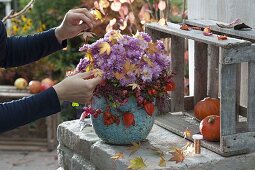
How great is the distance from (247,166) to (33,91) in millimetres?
3143

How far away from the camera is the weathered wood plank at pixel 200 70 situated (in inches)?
147

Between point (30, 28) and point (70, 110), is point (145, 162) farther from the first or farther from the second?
point (30, 28)

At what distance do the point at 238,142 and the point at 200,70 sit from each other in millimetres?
737

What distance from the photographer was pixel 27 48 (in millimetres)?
3410

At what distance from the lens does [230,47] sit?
295 centimetres

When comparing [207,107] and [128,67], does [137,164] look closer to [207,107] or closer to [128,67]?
[128,67]

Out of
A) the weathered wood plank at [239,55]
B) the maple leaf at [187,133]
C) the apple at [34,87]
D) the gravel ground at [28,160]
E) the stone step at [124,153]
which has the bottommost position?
the gravel ground at [28,160]

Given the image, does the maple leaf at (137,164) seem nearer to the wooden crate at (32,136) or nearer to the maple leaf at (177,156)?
the maple leaf at (177,156)

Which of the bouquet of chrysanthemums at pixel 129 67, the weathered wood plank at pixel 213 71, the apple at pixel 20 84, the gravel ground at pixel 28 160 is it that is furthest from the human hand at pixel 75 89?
the apple at pixel 20 84

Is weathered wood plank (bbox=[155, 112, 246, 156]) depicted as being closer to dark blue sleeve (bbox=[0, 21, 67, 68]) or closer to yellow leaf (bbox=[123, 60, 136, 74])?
yellow leaf (bbox=[123, 60, 136, 74])

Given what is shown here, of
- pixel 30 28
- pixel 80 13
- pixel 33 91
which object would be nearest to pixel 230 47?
pixel 80 13

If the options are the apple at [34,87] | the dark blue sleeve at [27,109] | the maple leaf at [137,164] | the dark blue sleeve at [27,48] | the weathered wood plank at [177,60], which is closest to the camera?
the dark blue sleeve at [27,109]

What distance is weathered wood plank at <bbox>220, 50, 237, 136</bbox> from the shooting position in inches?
118

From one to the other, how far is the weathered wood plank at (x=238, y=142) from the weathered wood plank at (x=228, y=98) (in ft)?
0.08
